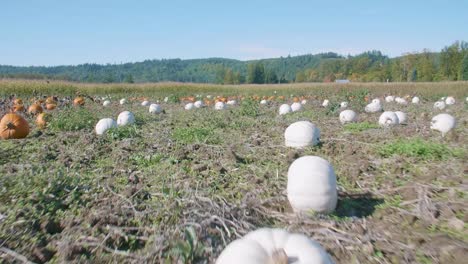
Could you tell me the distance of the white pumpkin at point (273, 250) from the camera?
1956mm

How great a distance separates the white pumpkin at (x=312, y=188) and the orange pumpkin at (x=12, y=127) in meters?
7.31

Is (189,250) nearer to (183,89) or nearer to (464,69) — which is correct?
(183,89)

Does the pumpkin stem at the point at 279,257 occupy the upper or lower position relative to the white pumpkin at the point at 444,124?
upper

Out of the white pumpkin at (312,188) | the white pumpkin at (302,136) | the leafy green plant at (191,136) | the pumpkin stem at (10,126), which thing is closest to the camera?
the white pumpkin at (312,188)

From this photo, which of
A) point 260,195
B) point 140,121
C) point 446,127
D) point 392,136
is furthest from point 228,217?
point 140,121

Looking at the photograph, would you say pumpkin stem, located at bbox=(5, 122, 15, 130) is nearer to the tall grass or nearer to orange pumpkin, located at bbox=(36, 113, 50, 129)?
orange pumpkin, located at bbox=(36, 113, 50, 129)

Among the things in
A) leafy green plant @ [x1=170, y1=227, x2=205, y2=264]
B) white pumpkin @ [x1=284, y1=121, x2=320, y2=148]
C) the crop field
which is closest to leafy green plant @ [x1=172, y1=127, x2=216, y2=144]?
the crop field

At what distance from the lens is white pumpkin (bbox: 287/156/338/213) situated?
3637 mm

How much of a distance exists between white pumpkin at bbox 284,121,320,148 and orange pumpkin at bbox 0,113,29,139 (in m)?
6.25

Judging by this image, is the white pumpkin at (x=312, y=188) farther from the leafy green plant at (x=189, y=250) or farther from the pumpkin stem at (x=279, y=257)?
the pumpkin stem at (x=279, y=257)

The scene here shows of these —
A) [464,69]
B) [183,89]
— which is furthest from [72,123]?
[464,69]

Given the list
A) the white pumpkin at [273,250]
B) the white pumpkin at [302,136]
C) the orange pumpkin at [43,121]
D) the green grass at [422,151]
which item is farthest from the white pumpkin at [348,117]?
the white pumpkin at [273,250]

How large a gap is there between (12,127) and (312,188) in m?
7.63

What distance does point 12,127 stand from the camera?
8.39m
